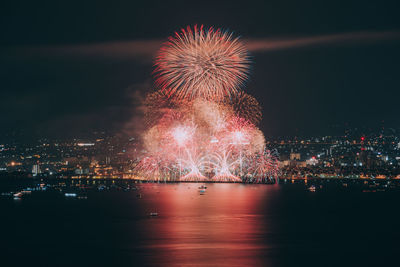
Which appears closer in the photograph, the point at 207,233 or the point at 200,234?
the point at 200,234

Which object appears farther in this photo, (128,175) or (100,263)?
(128,175)

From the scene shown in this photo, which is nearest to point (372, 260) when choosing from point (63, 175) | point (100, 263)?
point (100, 263)

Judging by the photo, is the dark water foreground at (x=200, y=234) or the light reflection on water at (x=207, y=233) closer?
the light reflection on water at (x=207, y=233)

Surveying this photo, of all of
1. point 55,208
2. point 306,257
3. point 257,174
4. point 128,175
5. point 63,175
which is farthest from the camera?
point 63,175

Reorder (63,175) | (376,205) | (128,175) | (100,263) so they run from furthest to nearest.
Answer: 1. (63,175)
2. (128,175)
3. (376,205)
4. (100,263)

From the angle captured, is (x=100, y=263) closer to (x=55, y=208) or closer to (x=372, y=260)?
(x=372, y=260)

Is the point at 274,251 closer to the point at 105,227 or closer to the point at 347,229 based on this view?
the point at 347,229

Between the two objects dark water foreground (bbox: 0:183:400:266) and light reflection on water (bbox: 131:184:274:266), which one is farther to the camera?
dark water foreground (bbox: 0:183:400:266)
